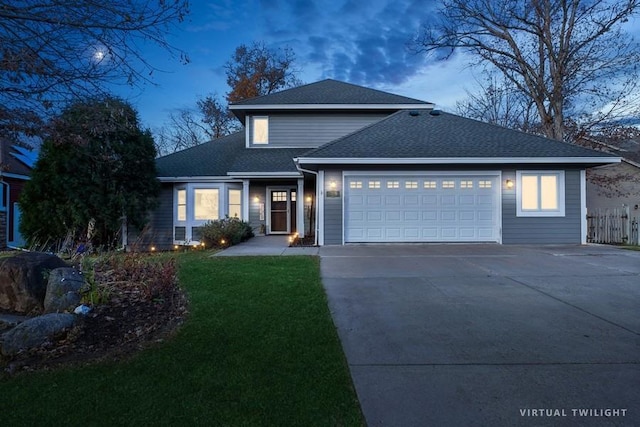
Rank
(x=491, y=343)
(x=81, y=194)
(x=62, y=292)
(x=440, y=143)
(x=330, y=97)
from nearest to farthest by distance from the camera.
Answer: (x=491, y=343), (x=62, y=292), (x=81, y=194), (x=440, y=143), (x=330, y=97)

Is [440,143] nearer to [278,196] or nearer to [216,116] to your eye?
[278,196]

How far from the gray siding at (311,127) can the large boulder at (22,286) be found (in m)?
12.3

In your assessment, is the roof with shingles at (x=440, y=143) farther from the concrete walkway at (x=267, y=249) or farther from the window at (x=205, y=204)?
the window at (x=205, y=204)

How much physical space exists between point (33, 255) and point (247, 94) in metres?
25.0

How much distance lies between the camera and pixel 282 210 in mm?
16453

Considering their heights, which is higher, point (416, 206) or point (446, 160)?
point (446, 160)

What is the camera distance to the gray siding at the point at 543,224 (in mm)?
12242

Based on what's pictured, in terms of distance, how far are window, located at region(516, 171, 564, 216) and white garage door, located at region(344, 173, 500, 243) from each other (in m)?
0.85

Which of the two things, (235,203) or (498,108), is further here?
(498,108)

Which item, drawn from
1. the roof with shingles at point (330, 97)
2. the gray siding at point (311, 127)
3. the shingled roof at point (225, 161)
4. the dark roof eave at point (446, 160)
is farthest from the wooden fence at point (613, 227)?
the shingled roof at point (225, 161)

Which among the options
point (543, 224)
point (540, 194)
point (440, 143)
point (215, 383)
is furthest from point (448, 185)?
point (215, 383)

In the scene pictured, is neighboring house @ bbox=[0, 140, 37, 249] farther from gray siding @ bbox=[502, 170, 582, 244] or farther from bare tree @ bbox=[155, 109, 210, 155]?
gray siding @ bbox=[502, 170, 582, 244]

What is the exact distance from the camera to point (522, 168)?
1220cm

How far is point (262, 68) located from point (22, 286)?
90.2ft
